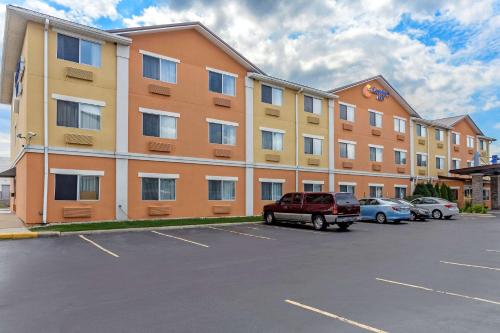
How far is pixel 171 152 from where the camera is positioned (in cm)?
2145

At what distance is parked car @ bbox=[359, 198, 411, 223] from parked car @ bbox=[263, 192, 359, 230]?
15.1ft

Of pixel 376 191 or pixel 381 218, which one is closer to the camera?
pixel 381 218

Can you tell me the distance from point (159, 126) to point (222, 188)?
5.55 m

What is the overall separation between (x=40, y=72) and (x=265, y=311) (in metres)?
16.8

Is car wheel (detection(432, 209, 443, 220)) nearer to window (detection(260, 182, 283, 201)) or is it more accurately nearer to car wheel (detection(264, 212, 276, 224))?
window (detection(260, 182, 283, 201))

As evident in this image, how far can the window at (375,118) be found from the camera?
112ft

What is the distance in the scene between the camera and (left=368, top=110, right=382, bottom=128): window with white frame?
34031mm

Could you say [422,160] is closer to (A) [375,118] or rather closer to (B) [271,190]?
(A) [375,118]

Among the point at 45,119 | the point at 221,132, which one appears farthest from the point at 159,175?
the point at 45,119

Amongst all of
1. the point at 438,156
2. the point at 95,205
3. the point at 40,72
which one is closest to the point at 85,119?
the point at 40,72

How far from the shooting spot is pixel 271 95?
26.7 meters

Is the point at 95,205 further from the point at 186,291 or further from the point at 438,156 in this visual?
the point at 438,156

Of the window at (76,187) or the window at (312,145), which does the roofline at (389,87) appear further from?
the window at (76,187)

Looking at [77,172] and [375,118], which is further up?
[375,118]
